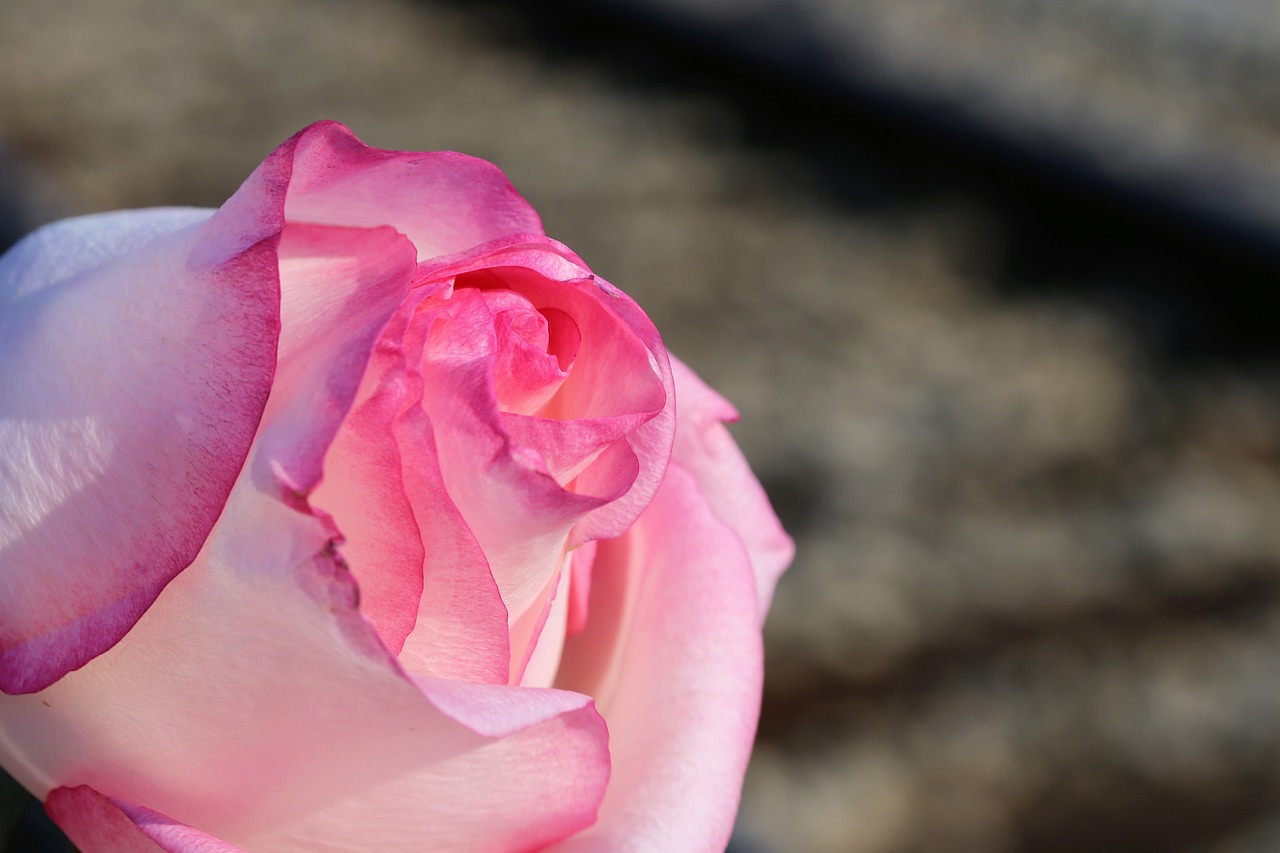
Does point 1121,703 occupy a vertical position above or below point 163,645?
below

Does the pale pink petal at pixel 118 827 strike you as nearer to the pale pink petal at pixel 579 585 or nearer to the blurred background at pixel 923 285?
the pale pink petal at pixel 579 585

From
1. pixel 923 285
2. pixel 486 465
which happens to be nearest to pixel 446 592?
pixel 486 465

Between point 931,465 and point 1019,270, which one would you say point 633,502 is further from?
point 1019,270

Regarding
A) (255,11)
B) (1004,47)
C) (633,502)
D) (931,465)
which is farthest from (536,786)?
(255,11)

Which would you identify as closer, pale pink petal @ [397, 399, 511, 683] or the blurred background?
pale pink petal @ [397, 399, 511, 683]

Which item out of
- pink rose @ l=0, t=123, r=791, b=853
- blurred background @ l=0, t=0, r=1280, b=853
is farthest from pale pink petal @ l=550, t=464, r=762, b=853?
blurred background @ l=0, t=0, r=1280, b=853

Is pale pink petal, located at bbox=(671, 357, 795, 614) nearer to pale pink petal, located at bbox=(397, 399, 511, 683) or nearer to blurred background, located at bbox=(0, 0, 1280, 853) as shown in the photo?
pale pink petal, located at bbox=(397, 399, 511, 683)
